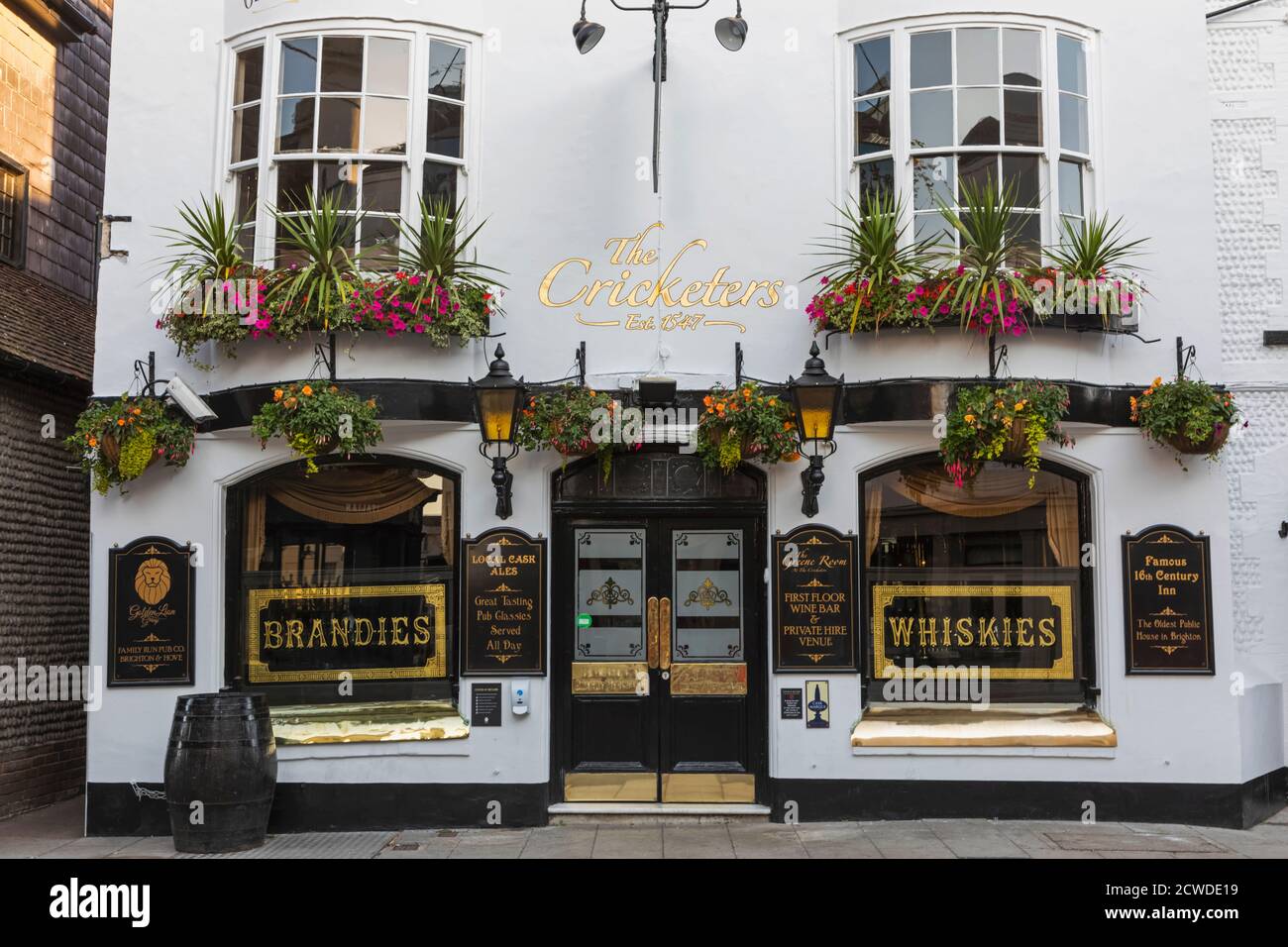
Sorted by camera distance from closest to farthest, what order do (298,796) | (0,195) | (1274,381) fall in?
1. (298,796)
2. (1274,381)
3. (0,195)

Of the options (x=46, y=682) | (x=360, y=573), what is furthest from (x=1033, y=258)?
(x=46, y=682)

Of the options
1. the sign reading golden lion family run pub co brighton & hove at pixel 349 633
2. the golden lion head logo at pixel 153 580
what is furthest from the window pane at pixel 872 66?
the golden lion head logo at pixel 153 580

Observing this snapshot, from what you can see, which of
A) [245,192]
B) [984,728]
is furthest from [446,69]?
[984,728]

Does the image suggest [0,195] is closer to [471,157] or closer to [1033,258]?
[471,157]

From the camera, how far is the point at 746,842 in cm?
906

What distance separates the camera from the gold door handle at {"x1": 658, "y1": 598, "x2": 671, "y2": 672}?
9938 mm

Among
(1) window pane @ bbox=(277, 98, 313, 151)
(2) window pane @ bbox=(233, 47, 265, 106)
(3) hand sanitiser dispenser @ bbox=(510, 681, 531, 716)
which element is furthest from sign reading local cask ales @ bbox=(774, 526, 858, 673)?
(2) window pane @ bbox=(233, 47, 265, 106)

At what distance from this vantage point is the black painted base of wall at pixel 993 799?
9.55 meters

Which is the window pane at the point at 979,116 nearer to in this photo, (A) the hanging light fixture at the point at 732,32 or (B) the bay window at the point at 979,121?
(B) the bay window at the point at 979,121

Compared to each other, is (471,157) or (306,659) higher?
(471,157)

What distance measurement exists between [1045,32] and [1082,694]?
17.3 ft

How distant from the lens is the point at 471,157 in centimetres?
1007

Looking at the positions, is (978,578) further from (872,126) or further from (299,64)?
(299,64)

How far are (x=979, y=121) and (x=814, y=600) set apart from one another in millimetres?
4038
